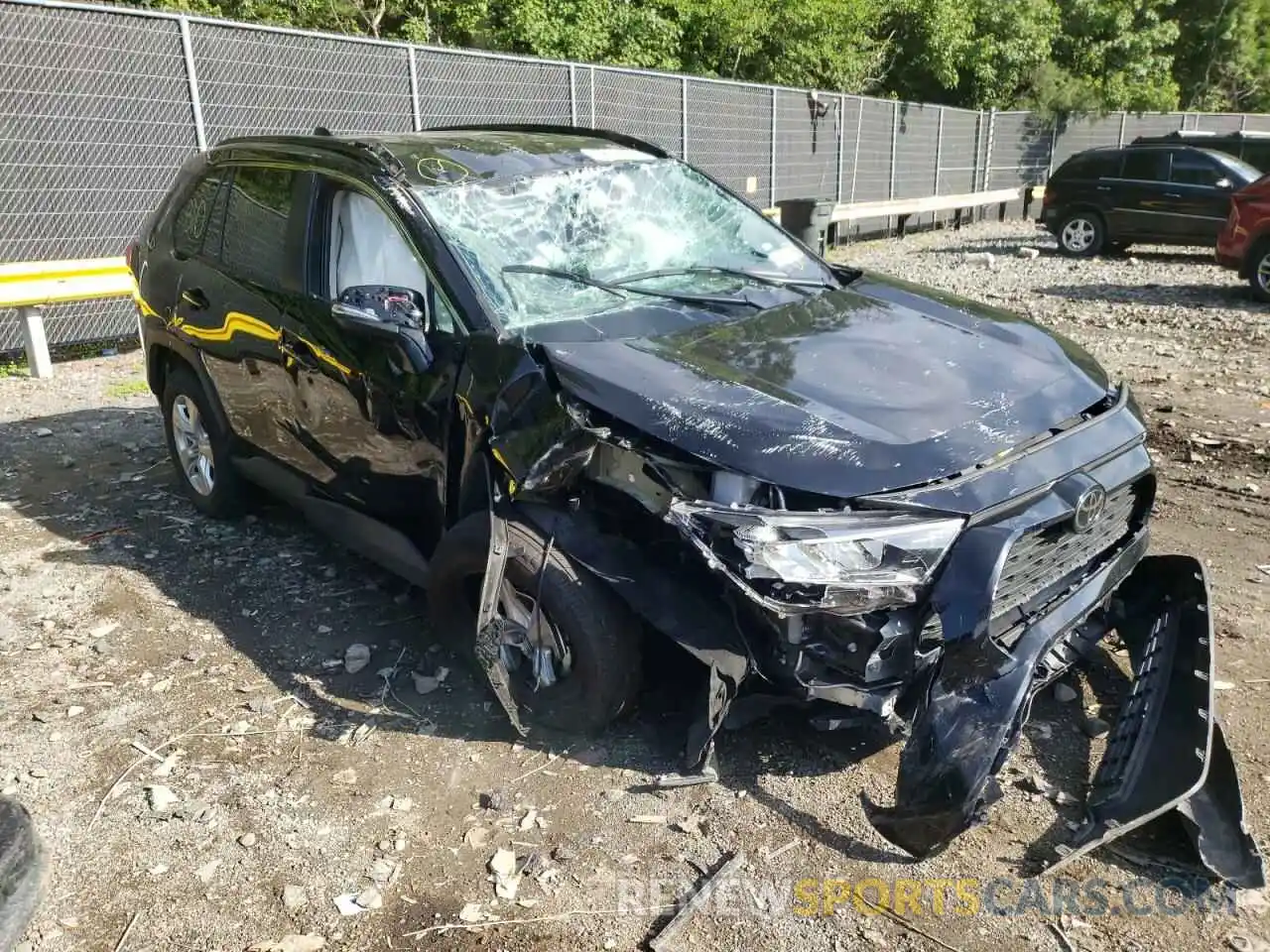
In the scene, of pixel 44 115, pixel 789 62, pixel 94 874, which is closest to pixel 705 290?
pixel 94 874

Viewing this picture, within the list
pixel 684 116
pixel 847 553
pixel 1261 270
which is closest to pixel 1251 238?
pixel 1261 270

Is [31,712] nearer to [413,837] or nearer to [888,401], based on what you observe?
[413,837]

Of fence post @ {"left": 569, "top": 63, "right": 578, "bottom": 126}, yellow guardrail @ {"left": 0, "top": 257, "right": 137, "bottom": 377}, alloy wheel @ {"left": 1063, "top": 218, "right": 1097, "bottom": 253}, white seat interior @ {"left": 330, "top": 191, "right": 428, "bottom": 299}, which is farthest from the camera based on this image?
alloy wheel @ {"left": 1063, "top": 218, "right": 1097, "bottom": 253}

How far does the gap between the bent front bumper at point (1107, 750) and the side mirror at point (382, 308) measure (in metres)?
2.12

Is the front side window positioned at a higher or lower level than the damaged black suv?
higher

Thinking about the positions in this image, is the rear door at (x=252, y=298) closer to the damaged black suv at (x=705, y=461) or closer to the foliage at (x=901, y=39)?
the damaged black suv at (x=705, y=461)

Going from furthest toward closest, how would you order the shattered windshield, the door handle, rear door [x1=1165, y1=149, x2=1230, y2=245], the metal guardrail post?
rear door [x1=1165, y1=149, x2=1230, y2=245] → the metal guardrail post → the door handle → the shattered windshield

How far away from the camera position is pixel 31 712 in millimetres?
3799

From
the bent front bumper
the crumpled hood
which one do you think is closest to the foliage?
the crumpled hood

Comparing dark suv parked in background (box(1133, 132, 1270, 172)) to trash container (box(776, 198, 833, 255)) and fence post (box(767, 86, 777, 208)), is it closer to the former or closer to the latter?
fence post (box(767, 86, 777, 208))

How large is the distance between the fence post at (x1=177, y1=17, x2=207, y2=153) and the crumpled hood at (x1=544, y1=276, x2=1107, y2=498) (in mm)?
7839

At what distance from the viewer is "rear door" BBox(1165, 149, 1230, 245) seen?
548 inches

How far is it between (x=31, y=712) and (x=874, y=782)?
3.11 meters

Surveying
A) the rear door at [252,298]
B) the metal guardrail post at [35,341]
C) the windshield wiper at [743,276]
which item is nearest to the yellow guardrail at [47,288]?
the metal guardrail post at [35,341]
